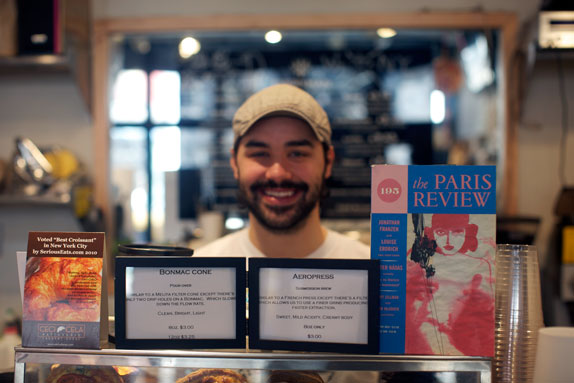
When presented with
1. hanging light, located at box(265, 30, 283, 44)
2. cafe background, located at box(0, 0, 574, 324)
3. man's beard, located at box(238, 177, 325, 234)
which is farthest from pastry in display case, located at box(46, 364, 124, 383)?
hanging light, located at box(265, 30, 283, 44)

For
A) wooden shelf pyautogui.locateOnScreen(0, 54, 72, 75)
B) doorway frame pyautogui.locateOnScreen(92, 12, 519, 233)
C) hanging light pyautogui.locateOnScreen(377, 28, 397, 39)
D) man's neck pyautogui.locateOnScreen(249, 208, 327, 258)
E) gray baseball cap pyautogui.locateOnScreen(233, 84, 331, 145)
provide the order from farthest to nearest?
hanging light pyautogui.locateOnScreen(377, 28, 397, 39) → doorway frame pyautogui.locateOnScreen(92, 12, 519, 233) → wooden shelf pyautogui.locateOnScreen(0, 54, 72, 75) → man's neck pyautogui.locateOnScreen(249, 208, 327, 258) → gray baseball cap pyautogui.locateOnScreen(233, 84, 331, 145)

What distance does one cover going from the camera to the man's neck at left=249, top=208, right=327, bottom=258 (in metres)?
1.65

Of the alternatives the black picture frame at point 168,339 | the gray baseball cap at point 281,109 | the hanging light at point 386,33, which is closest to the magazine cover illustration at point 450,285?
the black picture frame at point 168,339

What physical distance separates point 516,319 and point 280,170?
2.52ft

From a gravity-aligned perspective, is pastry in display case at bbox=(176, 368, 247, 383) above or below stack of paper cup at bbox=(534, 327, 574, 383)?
below

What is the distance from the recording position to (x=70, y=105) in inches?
128

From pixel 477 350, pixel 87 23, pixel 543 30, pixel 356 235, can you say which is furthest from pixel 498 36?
pixel 477 350

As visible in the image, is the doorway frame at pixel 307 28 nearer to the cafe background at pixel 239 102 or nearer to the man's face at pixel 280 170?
the cafe background at pixel 239 102

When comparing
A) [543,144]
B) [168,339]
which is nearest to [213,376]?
[168,339]

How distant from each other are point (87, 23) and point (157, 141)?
79cm

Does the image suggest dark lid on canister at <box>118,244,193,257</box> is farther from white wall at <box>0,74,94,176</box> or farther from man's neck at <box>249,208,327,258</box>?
white wall at <box>0,74,94,176</box>

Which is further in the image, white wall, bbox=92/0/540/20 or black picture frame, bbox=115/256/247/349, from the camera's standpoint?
white wall, bbox=92/0/540/20

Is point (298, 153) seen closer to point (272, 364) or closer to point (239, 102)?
point (272, 364)

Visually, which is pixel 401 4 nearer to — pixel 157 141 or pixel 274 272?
pixel 157 141
